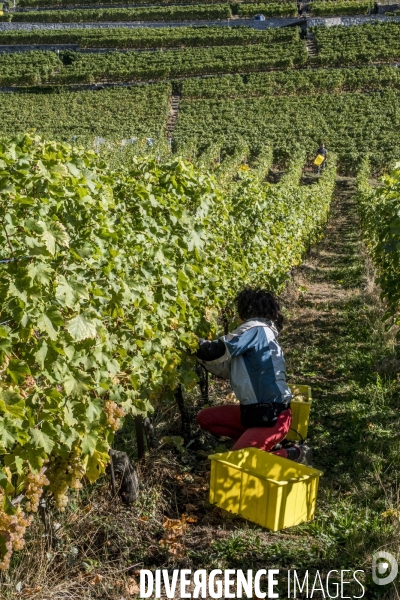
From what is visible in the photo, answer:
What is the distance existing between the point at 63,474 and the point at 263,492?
3.49 ft

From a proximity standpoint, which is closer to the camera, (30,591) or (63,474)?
(30,591)

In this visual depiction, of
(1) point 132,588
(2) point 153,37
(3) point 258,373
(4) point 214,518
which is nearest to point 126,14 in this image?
(2) point 153,37

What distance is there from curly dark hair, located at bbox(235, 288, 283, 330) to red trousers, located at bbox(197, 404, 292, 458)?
590 mm

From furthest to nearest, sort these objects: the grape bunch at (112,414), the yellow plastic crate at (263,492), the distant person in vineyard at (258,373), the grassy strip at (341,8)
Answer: the grassy strip at (341,8), the distant person in vineyard at (258,373), the yellow plastic crate at (263,492), the grape bunch at (112,414)

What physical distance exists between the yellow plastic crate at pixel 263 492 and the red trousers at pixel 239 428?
24cm

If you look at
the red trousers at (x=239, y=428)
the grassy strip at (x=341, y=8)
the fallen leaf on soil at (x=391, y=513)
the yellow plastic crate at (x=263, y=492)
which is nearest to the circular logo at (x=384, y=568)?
the fallen leaf on soil at (x=391, y=513)

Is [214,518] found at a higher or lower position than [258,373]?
lower

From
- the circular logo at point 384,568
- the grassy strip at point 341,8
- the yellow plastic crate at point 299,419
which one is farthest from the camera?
the grassy strip at point 341,8

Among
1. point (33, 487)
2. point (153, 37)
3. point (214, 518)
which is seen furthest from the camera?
point (153, 37)

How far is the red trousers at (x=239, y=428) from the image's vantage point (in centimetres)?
447

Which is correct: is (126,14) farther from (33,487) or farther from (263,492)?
(33,487)

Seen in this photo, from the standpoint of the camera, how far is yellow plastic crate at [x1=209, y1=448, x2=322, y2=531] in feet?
12.7

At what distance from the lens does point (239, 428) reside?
4824 mm

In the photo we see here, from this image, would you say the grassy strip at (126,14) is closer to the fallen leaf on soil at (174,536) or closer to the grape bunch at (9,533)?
the fallen leaf on soil at (174,536)
